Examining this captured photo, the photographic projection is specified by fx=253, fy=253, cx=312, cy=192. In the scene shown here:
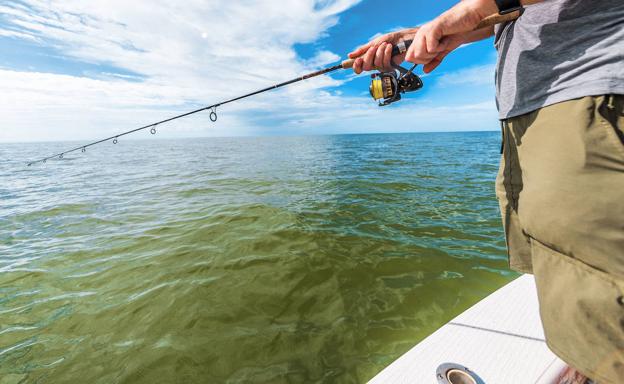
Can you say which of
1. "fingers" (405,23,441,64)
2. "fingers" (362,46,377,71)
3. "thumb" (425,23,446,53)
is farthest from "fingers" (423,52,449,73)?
"fingers" (362,46,377,71)

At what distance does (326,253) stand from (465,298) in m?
2.40

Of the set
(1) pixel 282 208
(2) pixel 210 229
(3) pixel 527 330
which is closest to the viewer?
(3) pixel 527 330

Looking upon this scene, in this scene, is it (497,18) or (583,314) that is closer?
(583,314)

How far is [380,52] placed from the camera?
2184mm

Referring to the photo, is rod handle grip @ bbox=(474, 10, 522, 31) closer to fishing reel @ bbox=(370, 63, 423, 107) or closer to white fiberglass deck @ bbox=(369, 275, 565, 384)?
fishing reel @ bbox=(370, 63, 423, 107)

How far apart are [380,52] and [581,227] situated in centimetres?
186

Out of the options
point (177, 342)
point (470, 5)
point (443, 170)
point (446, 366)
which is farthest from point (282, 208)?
point (443, 170)

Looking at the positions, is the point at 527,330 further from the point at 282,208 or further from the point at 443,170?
the point at 443,170

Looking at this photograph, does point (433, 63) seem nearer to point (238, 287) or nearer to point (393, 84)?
point (393, 84)

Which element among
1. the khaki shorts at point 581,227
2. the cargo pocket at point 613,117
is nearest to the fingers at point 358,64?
the khaki shorts at point 581,227

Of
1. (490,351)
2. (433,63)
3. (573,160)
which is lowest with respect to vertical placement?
(490,351)

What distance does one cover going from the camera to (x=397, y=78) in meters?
2.50

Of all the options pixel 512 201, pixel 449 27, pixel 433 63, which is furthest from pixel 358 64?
pixel 512 201

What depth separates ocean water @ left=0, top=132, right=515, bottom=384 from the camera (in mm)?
2848
